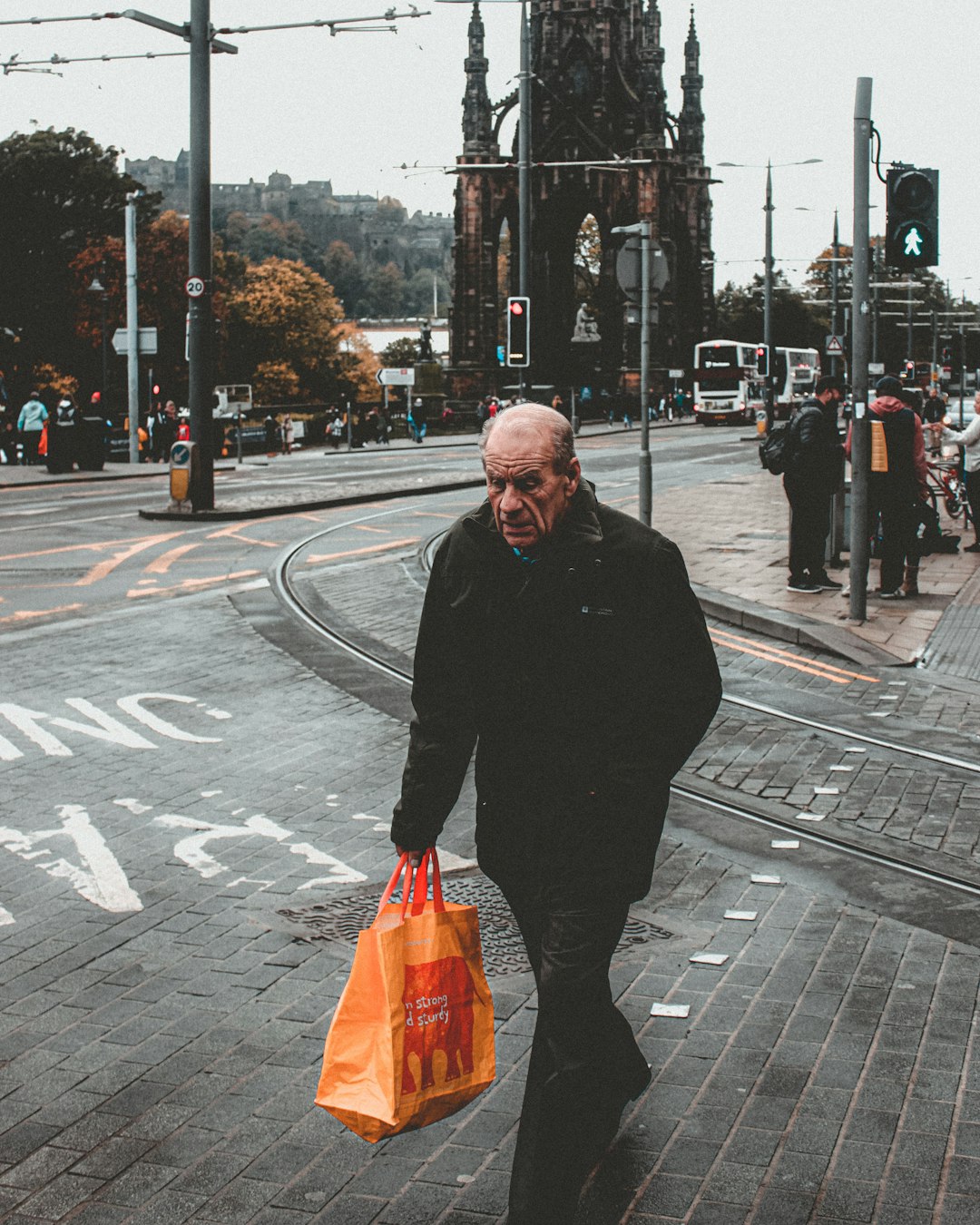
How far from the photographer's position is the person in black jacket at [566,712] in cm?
330

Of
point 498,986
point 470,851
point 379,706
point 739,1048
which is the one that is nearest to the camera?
point 739,1048

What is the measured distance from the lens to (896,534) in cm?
1318

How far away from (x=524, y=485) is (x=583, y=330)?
293 ft

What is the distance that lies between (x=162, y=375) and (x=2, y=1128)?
67.3 m

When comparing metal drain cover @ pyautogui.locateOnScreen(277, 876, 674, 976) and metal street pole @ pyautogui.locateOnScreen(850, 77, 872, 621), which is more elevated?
metal street pole @ pyautogui.locateOnScreen(850, 77, 872, 621)

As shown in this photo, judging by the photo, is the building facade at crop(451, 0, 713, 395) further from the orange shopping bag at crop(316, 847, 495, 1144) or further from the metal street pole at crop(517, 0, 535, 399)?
the orange shopping bag at crop(316, 847, 495, 1144)

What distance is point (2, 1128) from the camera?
390 centimetres

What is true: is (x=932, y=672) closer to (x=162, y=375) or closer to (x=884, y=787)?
(x=884, y=787)

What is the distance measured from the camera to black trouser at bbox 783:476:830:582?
13.6 meters

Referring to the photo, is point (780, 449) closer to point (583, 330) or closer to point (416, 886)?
point (416, 886)

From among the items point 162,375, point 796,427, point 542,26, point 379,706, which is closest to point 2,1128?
point 379,706

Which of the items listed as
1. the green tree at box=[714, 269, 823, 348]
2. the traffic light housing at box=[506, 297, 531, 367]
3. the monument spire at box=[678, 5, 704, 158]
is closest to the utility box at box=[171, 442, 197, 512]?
the traffic light housing at box=[506, 297, 531, 367]

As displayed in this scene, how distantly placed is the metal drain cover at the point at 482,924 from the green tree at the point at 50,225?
2624 inches

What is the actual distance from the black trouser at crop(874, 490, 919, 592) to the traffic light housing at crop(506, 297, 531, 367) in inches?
520
